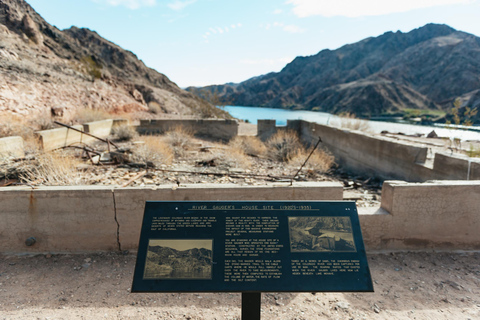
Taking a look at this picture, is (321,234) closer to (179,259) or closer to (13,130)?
(179,259)

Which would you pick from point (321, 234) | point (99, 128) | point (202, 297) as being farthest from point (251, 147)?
point (321, 234)

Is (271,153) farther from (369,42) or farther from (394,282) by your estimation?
(369,42)

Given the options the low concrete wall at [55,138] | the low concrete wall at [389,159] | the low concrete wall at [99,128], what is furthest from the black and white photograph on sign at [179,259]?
the low concrete wall at [99,128]

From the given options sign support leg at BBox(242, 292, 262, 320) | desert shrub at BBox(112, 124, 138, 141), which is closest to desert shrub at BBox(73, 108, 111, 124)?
desert shrub at BBox(112, 124, 138, 141)

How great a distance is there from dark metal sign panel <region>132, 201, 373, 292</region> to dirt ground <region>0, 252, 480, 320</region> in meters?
1.06

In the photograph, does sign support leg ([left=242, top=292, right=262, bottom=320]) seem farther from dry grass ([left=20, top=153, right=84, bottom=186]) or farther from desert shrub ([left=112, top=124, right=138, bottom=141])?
desert shrub ([left=112, top=124, right=138, bottom=141])

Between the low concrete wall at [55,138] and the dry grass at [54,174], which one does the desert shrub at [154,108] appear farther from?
the dry grass at [54,174]

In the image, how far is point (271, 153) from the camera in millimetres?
10914

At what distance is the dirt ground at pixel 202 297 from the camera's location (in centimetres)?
309

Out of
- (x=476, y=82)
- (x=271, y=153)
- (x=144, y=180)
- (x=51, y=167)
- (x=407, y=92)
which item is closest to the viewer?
(x=51, y=167)

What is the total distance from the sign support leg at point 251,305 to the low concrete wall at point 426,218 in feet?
7.94

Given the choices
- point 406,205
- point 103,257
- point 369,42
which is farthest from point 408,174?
point 369,42

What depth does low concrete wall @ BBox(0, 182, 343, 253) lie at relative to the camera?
4078 millimetres

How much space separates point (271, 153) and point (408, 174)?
189 inches
